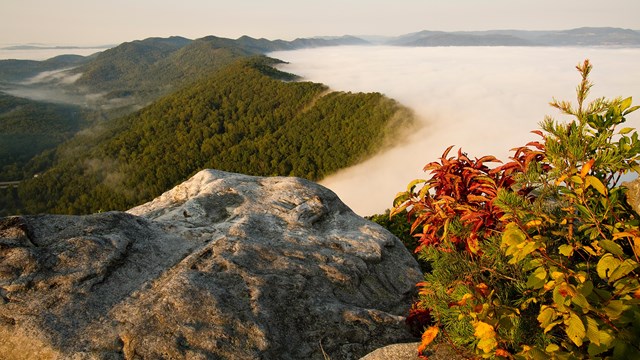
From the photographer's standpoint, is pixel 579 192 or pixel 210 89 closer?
pixel 579 192

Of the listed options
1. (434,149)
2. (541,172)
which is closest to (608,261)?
(541,172)

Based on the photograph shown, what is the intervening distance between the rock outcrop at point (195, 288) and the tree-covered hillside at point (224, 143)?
116191 mm

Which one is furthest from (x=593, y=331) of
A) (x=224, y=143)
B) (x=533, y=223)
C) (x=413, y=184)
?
(x=224, y=143)

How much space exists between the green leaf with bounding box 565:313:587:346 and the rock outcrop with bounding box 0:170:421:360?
10.2ft

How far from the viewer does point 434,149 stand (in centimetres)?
14688

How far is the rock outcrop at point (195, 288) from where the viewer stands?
187 inches

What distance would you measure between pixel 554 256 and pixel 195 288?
444 cm

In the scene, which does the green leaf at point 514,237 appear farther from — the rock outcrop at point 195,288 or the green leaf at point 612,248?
the rock outcrop at point 195,288

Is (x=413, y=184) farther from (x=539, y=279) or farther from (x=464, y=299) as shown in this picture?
(x=539, y=279)

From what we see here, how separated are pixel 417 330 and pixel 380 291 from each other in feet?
6.26

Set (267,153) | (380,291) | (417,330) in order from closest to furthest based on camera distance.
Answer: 1. (417,330)
2. (380,291)
3. (267,153)

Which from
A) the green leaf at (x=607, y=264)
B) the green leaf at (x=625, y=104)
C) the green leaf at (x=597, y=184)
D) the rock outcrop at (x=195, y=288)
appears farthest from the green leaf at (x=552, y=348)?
the rock outcrop at (x=195, y=288)

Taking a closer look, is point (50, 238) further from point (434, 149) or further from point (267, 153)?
point (434, 149)

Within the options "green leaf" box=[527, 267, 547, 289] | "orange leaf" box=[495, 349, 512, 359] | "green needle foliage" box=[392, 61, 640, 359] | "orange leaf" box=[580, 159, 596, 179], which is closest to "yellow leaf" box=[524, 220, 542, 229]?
"green needle foliage" box=[392, 61, 640, 359]
